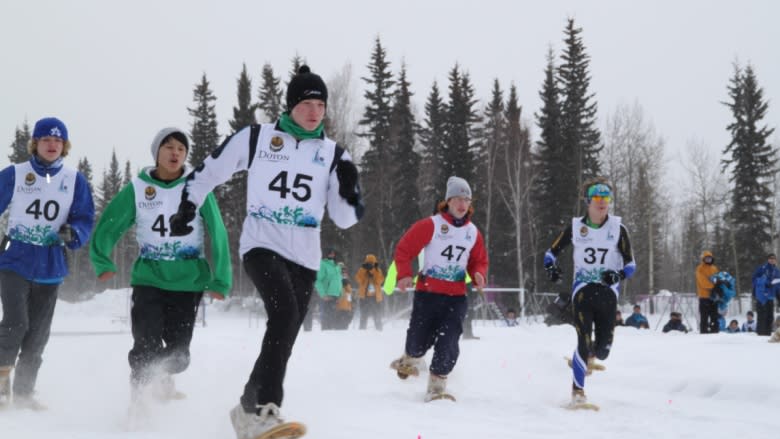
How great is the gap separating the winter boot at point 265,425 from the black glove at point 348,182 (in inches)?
49.4

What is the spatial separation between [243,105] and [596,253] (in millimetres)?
39954

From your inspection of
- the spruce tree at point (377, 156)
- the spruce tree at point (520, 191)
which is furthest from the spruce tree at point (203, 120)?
the spruce tree at point (520, 191)

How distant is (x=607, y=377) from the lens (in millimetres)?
8766

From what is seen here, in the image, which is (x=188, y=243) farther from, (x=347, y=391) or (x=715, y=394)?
(x=715, y=394)

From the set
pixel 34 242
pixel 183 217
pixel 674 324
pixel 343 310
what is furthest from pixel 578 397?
pixel 674 324

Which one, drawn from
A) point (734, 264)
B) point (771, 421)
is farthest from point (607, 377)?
point (734, 264)

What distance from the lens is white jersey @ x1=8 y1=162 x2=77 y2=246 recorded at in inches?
216

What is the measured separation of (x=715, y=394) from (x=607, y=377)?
5.06ft

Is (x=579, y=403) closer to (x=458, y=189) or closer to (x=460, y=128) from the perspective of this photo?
(x=458, y=189)

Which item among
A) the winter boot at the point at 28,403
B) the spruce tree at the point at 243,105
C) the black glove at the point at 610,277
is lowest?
the winter boot at the point at 28,403

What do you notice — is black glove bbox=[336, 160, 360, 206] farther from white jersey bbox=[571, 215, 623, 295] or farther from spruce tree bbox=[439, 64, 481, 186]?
spruce tree bbox=[439, 64, 481, 186]

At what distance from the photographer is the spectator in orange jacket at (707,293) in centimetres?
1630

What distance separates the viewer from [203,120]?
47.0 metres

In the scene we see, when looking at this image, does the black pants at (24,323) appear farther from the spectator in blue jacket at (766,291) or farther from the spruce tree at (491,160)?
the spruce tree at (491,160)
